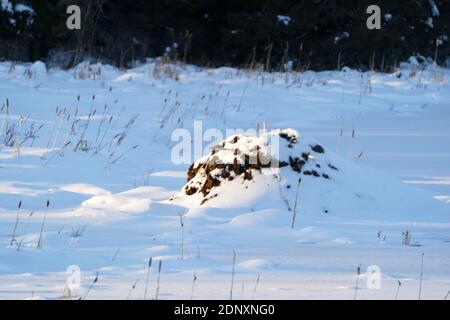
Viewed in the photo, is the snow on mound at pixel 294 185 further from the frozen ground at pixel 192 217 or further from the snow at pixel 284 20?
the snow at pixel 284 20

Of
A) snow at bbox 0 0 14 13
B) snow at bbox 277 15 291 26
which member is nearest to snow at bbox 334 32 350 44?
snow at bbox 277 15 291 26

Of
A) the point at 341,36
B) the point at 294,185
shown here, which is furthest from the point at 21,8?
the point at 294,185

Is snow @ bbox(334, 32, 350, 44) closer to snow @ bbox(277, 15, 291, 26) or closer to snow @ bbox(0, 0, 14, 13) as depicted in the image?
snow @ bbox(277, 15, 291, 26)

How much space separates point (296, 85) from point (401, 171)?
7.03m

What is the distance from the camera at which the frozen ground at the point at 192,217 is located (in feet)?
10.7

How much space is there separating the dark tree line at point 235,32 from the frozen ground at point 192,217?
28.1 feet

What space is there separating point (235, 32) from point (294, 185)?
606 inches

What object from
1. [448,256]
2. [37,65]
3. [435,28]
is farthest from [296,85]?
[448,256]

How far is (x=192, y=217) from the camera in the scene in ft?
15.1

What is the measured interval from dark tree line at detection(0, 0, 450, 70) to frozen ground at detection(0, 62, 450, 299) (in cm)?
857

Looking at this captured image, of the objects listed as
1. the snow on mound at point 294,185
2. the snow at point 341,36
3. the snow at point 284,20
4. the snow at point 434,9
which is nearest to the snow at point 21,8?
the snow at point 284,20

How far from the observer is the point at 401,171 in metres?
6.78

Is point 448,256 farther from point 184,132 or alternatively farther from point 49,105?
point 49,105

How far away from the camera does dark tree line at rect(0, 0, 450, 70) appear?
1842cm
